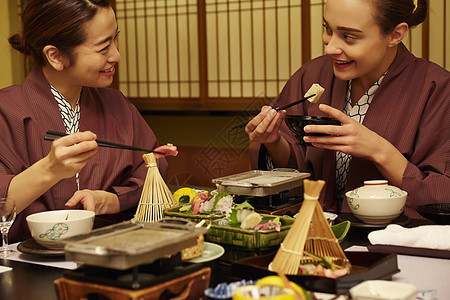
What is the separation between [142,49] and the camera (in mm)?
6152

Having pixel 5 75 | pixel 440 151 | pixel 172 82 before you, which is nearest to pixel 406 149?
pixel 440 151

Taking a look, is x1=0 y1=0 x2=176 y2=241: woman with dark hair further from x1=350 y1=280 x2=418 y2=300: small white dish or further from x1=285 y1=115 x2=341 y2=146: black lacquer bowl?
x1=350 y1=280 x2=418 y2=300: small white dish

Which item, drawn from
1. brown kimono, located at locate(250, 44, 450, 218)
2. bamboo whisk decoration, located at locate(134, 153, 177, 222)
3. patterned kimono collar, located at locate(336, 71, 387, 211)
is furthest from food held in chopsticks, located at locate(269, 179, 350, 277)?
patterned kimono collar, located at locate(336, 71, 387, 211)

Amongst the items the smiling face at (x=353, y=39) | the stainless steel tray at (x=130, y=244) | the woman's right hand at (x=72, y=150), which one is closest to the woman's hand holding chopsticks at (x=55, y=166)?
the woman's right hand at (x=72, y=150)

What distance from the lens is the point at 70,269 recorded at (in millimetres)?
1515

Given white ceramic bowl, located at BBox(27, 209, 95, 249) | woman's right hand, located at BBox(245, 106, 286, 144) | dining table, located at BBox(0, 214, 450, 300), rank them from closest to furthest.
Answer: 1. dining table, located at BBox(0, 214, 450, 300)
2. white ceramic bowl, located at BBox(27, 209, 95, 249)
3. woman's right hand, located at BBox(245, 106, 286, 144)

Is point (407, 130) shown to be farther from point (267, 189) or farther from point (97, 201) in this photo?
point (97, 201)

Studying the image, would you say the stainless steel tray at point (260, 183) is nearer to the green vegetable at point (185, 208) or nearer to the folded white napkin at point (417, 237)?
the green vegetable at point (185, 208)

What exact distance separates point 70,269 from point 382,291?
789 mm

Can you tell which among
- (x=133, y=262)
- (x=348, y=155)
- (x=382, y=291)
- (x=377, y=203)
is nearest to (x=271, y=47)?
(x=348, y=155)

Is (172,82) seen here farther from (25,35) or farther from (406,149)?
(406,149)

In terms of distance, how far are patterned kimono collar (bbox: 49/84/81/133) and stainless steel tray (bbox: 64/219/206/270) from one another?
1.40 meters

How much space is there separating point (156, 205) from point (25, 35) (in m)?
1.12

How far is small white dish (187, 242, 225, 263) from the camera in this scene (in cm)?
151
